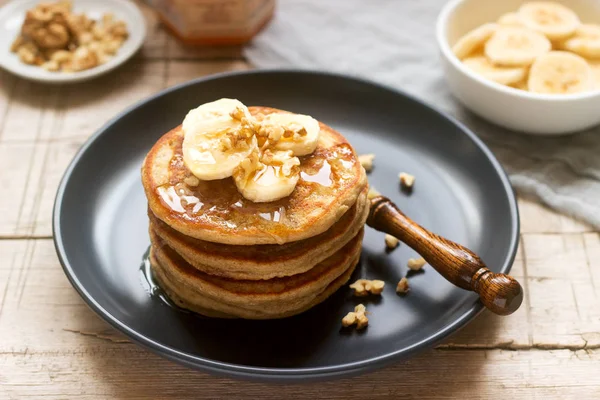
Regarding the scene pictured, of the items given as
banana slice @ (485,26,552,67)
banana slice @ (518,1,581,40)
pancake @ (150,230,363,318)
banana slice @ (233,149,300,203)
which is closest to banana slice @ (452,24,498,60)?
banana slice @ (485,26,552,67)

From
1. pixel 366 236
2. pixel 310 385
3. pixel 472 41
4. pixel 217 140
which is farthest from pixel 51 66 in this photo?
pixel 310 385

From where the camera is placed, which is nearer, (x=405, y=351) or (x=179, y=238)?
(x=405, y=351)

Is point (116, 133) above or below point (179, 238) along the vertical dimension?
below

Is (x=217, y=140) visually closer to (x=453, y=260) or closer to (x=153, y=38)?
(x=453, y=260)

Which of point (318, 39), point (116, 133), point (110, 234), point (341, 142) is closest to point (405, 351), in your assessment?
point (341, 142)

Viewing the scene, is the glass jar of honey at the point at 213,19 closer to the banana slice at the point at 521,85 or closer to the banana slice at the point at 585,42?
the banana slice at the point at 521,85

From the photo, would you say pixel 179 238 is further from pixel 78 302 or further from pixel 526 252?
pixel 526 252
